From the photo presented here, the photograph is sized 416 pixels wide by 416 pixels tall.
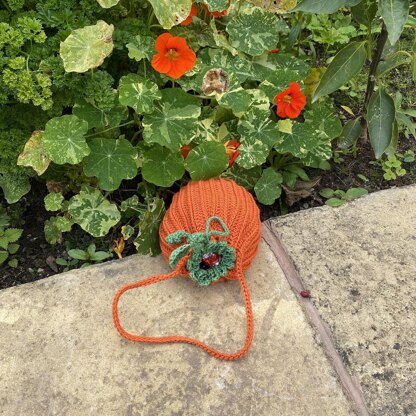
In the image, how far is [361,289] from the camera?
1590 mm

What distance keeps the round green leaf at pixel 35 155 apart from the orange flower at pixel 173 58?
44 cm

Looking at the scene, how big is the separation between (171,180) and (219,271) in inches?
14.8

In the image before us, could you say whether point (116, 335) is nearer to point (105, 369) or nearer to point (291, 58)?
point (105, 369)

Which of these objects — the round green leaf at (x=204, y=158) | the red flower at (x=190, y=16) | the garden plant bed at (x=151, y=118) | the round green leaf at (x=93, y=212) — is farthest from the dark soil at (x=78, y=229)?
the red flower at (x=190, y=16)

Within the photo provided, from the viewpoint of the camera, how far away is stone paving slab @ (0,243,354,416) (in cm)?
135

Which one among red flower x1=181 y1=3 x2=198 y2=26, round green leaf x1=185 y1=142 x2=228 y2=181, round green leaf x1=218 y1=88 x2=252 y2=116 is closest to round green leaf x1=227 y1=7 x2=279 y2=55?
red flower x1=181 y1=3 x2=198 y2=26

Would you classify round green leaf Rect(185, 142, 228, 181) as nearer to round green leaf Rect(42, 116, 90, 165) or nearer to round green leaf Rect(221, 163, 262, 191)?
round green leaf Rect(221, 163, 262, 191)

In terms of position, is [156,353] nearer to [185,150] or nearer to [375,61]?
[185,150]

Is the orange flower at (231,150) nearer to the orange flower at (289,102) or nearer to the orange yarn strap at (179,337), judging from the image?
the orange flower at (289,102)

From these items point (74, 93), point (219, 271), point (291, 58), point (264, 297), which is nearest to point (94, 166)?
point (74, 93)

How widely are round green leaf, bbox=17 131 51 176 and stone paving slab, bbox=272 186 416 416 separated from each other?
78cm

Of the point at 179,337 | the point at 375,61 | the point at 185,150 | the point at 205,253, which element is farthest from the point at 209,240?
the point at 375,61

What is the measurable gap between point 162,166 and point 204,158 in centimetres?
15

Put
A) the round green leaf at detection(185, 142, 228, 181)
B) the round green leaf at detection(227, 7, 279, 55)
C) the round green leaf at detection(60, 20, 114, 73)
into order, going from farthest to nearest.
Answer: the round green leaf at detection(227, 7, 279, 55) < the round green leaf at detection(185, 142, 228, 181) < the round green leaf at detection(60, 20, 114, 73)
